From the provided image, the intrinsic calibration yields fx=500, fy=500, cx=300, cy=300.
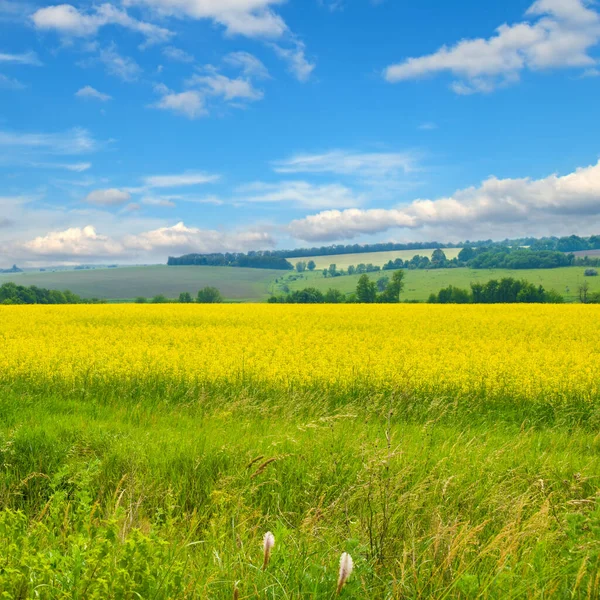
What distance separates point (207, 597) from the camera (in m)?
3.01

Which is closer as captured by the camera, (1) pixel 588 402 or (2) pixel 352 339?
(1) pixel 588 402

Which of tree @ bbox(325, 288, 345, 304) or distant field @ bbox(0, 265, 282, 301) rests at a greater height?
distant field @ bbox(0, 265, 282, 301)

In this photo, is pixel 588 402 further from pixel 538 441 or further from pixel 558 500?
pixel 558 500

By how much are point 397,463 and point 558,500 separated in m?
1.88

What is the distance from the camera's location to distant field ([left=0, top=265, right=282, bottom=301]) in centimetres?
13600

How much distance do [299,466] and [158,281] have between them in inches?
5945

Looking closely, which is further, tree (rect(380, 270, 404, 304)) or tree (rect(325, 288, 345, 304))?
tree (rect(325, 288, 345, 304))

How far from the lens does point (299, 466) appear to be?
596 centimetres

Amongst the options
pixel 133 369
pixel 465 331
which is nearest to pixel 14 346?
pixel 133 369

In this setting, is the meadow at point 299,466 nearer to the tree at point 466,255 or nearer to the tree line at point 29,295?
the tree line at point 29,295

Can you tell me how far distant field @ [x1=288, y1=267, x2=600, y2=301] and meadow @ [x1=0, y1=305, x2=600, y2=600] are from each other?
88699mm

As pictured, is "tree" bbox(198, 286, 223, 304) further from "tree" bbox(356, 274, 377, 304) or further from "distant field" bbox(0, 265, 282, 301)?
"tree" bbox(356, 274, 377, 304)

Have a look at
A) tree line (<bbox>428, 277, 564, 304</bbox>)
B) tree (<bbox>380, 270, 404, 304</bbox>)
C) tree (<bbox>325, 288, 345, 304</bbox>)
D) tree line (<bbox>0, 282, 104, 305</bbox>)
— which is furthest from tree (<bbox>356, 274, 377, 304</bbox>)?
tree line (<bbox>0, 282, 104, 305</bbox>)

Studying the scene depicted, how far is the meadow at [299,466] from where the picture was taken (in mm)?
3203
